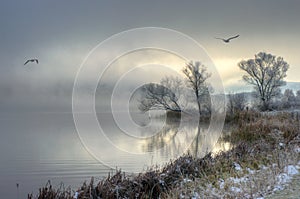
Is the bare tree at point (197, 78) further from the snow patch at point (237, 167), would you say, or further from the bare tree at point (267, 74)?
the snow patch at point (237, 167)

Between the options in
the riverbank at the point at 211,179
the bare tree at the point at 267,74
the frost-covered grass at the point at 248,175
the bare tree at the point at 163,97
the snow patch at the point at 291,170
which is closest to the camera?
the frost-covered grass at the point at 248,175

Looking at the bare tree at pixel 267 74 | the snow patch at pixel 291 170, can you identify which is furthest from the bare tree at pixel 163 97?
the snow patch at pixel 291 170

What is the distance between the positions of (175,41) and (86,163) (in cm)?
735

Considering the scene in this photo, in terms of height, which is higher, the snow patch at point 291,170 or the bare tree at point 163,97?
the bare tree at point 163,97

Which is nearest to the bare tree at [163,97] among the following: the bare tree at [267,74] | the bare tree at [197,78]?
the bare tree at [197,78]

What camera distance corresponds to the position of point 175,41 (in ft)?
39.6

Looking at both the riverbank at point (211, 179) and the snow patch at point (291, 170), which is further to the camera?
the snow patch at point (291, 170)

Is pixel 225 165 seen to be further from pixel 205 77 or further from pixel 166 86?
pixel 205 77

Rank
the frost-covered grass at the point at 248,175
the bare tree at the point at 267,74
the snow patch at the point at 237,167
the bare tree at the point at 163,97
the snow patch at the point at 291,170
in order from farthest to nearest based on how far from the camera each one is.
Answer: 1. the bare tree at the point at 267,74
2. the bare tree at the point at 163,97
3. the snow patch at the point at 237,167
4. the snow patch at the point at 291,170
5. the frost-covered grass at the point at 248,175

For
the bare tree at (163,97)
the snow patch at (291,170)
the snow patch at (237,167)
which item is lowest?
the snow patch at (237,167)

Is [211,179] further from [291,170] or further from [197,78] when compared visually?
[197,78]

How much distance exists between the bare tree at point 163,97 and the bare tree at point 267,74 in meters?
17.3

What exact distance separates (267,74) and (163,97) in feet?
67.0

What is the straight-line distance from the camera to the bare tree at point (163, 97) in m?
34.1
